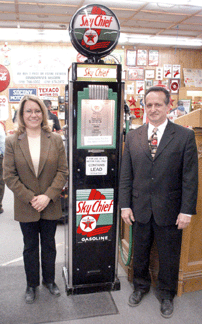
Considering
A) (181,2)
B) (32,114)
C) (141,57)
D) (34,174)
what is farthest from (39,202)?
(141,57)

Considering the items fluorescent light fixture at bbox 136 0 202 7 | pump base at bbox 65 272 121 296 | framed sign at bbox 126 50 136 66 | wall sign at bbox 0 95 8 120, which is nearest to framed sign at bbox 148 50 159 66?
framed sign at bbox 126 50 136 66

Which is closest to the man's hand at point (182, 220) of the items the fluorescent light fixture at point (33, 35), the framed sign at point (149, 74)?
the fluorescent light fixture at point (33, 35)

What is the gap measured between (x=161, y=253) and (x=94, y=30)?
1829 millimetres

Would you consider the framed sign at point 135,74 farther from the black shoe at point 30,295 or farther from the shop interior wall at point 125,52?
the black shoe at point 30,295

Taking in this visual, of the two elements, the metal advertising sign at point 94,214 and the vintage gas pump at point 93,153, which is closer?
the vintage gas pump at point 93,153

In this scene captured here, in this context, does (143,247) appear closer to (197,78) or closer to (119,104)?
(119,104)

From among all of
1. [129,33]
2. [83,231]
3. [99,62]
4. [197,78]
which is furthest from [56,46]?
[83,231]

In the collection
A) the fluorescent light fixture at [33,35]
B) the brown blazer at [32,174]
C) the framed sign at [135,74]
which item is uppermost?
the fluorescent light fixture at [33,35]

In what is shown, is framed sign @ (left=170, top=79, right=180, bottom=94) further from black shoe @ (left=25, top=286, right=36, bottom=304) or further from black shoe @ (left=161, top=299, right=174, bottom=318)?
black shoe @ (left=25, top=286, right=36, bottom=304)

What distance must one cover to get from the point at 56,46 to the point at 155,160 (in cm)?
654

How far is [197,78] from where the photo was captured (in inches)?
342

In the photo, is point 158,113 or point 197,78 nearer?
point 158,113

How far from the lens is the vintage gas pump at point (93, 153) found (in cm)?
218

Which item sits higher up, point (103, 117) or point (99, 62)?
point (99, 62)
